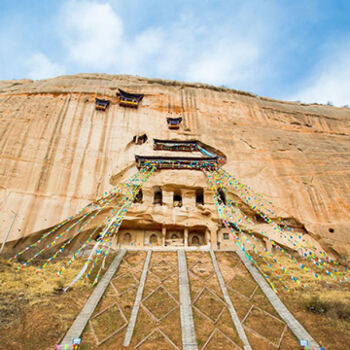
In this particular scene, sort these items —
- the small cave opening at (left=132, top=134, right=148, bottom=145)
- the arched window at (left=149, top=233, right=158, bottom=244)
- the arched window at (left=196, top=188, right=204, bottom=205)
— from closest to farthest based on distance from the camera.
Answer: the arched window at (left=149, top=233, right=158, bottom=244) → the arched window at (left=196, top=188, right=204, bottom=205) → the small cave opening at (left=132, top=134, right=148, bottom=145)

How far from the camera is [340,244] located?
13.1 m

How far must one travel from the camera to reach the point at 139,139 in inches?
745

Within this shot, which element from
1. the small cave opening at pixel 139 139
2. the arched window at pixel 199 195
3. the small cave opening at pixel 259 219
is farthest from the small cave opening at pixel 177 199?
the small cave opening at pixel 259 219

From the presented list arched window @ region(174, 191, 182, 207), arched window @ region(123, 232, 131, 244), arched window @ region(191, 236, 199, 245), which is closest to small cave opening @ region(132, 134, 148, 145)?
arched window @ region(174, 191, 182, 207)

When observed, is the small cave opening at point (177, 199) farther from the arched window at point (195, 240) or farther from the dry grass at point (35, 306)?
the dry grass at point (35, 306)

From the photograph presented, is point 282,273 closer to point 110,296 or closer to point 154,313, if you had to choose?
point 154,313

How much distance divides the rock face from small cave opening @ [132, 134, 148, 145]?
22cm

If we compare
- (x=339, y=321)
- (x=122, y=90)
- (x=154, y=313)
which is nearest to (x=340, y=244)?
(x=339, y=321)

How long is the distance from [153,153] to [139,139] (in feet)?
6.69

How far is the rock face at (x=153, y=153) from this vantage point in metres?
13.9

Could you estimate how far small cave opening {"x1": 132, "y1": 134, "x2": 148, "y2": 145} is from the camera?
18.6 m

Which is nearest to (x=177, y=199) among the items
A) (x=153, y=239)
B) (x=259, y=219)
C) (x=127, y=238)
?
(x=153, y=239)

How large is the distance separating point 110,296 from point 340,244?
43.9ft

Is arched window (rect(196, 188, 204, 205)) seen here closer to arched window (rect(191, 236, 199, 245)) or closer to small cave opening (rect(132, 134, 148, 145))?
arched window (rect(191, 236, 199, 245))
